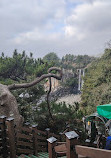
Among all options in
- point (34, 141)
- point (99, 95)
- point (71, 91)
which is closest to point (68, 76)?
point (71, 91)

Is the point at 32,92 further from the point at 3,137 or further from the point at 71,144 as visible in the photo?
the point at 71,144

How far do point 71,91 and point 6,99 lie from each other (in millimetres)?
26083

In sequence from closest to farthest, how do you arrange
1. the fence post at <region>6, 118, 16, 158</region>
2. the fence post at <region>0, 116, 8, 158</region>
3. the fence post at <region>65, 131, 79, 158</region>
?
the fence post at <region>65, 131, 79, 158</region>, the fence post at <region>6, 118, 16, 158</region>, the fence post at <region>0, 116, 8, 158</region>

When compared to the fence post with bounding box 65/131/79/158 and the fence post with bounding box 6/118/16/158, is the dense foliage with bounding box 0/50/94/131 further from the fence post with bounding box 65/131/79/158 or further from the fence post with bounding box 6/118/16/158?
the fence post with bounding box 65/131/79/158

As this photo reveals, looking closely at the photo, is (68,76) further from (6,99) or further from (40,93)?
(6,99)

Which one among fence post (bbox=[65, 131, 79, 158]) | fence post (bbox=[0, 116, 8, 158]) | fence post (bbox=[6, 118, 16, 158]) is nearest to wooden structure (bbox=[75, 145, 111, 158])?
fence post (bbox=[65, 131, 79, 158])

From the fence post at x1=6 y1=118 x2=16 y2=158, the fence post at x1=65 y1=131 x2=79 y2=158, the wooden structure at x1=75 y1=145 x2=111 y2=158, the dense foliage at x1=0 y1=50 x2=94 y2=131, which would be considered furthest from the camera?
the dense foliage at x1=0 y1=50 x2=94 y2=131

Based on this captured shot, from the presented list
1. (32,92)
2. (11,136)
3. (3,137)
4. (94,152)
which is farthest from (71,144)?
(32,92)

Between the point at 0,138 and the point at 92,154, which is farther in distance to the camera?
the point at 0,138

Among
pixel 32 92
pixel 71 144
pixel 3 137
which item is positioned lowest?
pixel 3 137

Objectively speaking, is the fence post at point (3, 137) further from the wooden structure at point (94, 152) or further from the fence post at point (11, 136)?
the wooden structure at point (94, 152)

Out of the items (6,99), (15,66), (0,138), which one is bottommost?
(0,138)

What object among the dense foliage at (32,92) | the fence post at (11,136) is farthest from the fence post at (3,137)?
the dense foliage at (32,92)

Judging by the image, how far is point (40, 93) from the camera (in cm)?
809
